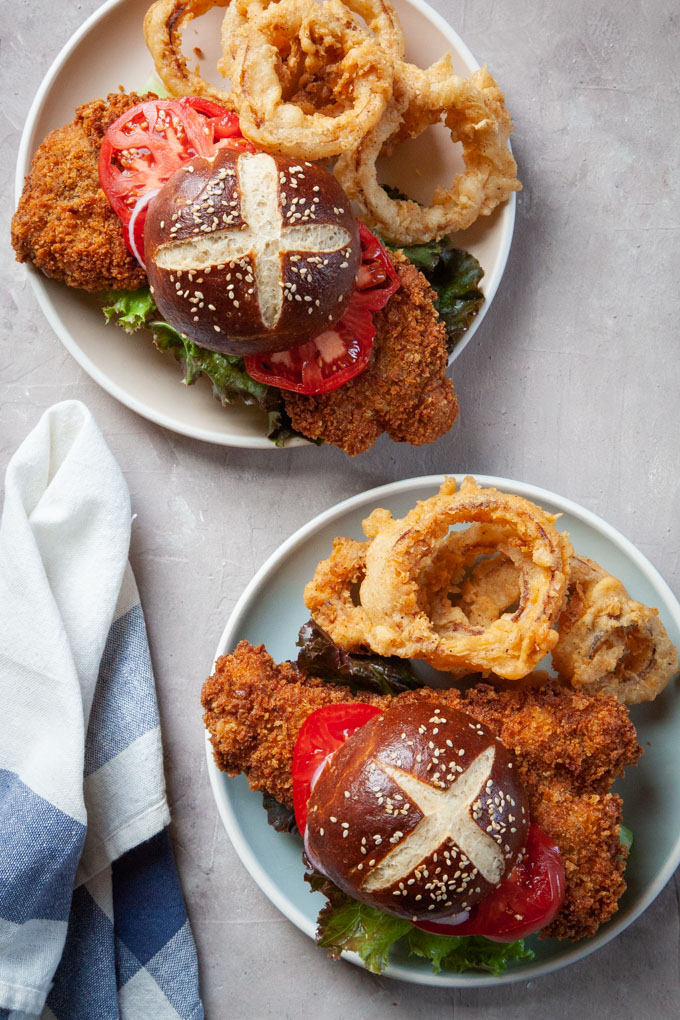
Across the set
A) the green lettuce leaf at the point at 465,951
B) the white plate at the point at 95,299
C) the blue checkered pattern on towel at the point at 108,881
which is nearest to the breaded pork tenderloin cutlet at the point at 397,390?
the white plate at the point at 95,299

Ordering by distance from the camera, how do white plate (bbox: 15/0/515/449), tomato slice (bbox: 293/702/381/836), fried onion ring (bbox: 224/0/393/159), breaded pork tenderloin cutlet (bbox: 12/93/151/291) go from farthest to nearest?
white plate (bbox: 15/0/515/449)
breaded pork tenderloin cutlet (bbox: 12/93/151/291)
fried onion ring (bbox: 224/0/393/159)
tomato slice (bbox: 293/702/381/836)

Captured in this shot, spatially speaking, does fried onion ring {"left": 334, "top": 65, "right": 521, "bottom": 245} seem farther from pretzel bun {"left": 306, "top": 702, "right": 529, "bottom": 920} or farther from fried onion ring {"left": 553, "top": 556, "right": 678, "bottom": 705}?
pretzel bun {"left": 306, "top": 702, "right": 529, "bottom": 920}

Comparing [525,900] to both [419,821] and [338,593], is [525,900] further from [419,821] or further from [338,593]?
[338,593]

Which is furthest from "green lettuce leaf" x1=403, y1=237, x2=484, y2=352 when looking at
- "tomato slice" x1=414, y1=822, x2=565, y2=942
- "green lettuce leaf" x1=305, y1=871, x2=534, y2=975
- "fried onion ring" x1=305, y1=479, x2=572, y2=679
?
"green lettuce leaf" x1=305, y1=871, x2=534, y2=975

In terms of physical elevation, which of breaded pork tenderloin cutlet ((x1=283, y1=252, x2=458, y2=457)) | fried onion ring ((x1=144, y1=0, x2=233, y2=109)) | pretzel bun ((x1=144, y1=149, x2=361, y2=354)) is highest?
fried onion ring ((x1=144, y1=0, x2=233, y2=109))

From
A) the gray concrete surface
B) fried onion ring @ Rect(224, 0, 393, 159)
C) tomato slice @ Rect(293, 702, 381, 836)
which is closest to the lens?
tomato slice @ Rect(293, 702, 381, 836)

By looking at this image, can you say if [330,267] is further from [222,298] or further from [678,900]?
[678,900]
